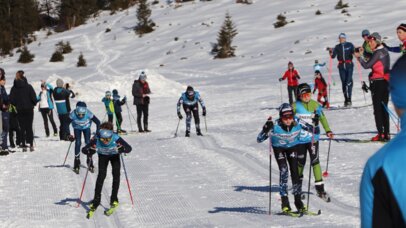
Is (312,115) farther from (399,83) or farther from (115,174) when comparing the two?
(399,83)

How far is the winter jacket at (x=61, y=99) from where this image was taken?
1873cm

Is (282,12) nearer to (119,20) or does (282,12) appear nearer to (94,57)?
(94,57)

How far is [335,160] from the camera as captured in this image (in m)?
12.9

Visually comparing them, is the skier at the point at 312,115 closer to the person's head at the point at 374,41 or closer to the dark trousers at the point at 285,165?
the dark trousers at the point at 285,165

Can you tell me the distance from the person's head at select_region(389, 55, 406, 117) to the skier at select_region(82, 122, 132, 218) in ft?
26.1

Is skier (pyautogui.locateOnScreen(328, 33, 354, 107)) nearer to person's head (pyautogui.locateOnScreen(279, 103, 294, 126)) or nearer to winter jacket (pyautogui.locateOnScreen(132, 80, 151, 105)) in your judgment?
winter jacket (pyautogui.locateOnScreen(132, 80, 151, 105))

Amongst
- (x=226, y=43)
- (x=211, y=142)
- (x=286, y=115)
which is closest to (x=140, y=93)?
(x=211, y=142)

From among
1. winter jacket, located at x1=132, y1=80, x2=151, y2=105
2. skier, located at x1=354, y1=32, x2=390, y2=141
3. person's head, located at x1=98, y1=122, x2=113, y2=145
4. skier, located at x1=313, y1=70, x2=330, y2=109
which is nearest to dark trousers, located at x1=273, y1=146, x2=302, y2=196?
person's head, located at x1=98, y1=122, x2=113, y2=145

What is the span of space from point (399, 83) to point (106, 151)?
27.1 feet

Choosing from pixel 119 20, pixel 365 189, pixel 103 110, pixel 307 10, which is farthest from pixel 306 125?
pixel 119 20

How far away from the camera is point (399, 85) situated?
1960 mm

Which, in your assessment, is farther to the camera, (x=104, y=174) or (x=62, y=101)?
(x=62, y=101)

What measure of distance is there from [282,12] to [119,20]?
75.4 ft

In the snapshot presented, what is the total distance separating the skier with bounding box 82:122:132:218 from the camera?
32.3 feet
